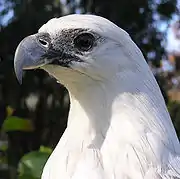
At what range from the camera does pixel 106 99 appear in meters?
1.88

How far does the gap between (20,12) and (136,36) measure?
108 cm

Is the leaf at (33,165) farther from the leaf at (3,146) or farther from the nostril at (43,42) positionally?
the leaf at (3,146)

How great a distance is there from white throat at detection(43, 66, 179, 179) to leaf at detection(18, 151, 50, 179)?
1.48 metres

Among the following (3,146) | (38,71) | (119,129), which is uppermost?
(119,129)

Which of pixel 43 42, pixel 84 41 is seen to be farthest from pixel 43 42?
pixel 84 41

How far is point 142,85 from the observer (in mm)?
1855

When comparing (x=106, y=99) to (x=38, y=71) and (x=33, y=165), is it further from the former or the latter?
(x=38, y=71)

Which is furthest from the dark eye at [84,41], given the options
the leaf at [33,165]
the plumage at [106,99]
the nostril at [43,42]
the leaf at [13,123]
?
the leaf at [13,123]

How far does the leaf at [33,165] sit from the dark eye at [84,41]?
160 cm

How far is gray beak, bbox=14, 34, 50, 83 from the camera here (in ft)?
5.98

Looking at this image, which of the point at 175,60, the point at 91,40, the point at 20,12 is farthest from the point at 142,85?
the point at 175,60

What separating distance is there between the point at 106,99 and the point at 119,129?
4.4 inches

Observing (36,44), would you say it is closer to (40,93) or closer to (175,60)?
(40,93)

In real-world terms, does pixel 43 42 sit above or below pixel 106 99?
above
